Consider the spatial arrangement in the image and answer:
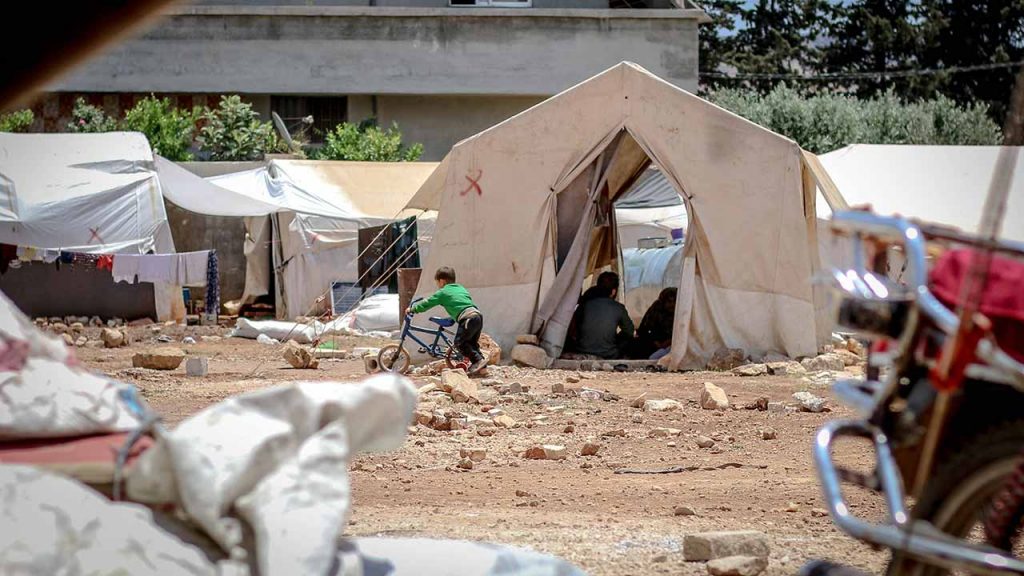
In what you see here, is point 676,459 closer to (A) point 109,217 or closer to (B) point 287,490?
(B) point 287,490

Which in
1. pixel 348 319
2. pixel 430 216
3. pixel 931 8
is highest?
pixel 931 8

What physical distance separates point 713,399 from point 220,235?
15.3 m

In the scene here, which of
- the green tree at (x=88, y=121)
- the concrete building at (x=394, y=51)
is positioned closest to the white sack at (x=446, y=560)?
the concrete building at (x=394, y=51)

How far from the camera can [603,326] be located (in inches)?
592

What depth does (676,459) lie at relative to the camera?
8203 mm

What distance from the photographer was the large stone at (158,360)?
14203mm

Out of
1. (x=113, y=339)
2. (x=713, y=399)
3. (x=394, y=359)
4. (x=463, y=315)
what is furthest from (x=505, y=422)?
(x=113, y=339)

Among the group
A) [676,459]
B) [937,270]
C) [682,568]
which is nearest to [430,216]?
[676,459]

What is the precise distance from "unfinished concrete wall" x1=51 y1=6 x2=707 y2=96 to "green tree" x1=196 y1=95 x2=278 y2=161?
161 centimetres

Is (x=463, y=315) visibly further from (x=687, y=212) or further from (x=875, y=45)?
(x=875, y=45)

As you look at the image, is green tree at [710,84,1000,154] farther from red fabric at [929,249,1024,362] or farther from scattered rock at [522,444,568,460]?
red fabric at [929,249,1024,362]

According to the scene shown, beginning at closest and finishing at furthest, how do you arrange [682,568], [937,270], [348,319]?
1. [937,270]
2. [682,568]
3. [348,319]

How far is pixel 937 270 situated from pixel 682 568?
1.90m

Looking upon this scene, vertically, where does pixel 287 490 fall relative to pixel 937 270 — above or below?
below
